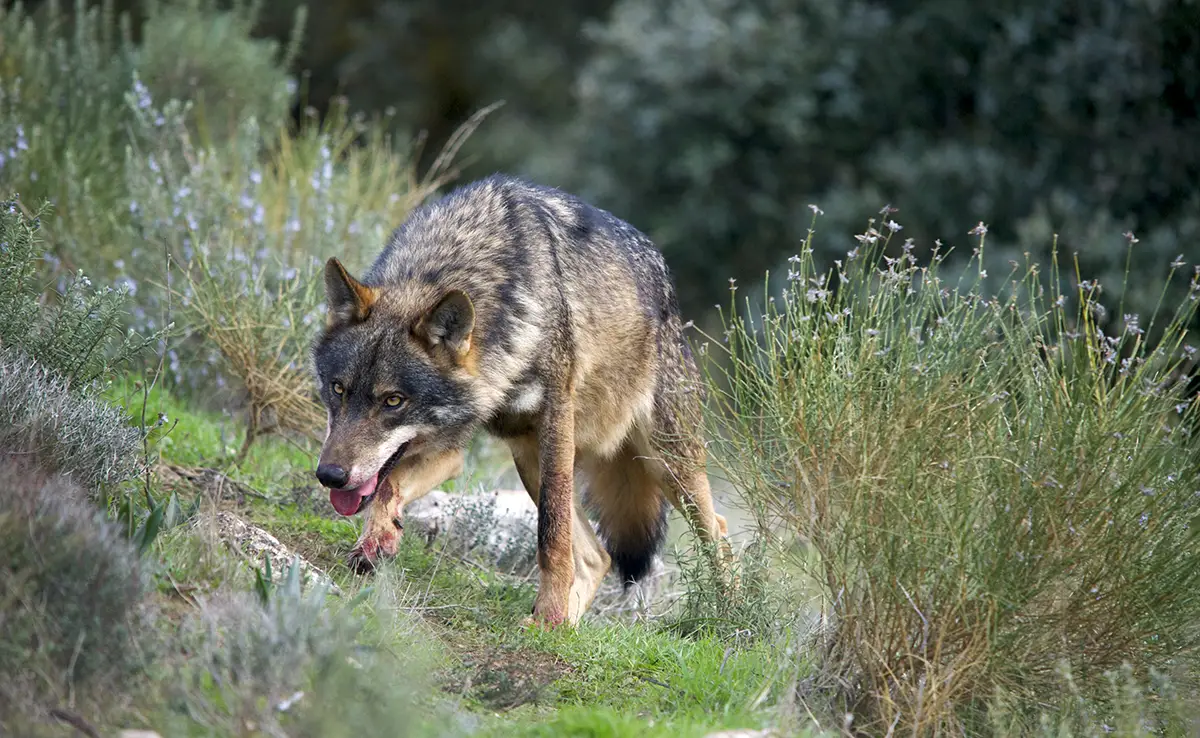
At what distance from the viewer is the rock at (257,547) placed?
4.88 m

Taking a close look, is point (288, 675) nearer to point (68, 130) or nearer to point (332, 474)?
point (332, 474)

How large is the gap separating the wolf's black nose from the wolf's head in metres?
Answer: 0.02

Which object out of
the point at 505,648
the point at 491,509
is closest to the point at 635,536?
the point at 491,509

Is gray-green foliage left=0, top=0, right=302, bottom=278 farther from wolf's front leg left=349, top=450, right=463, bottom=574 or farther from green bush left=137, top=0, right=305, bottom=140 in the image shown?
wolf's front leg left=349, top=450, right=463, bottom=574

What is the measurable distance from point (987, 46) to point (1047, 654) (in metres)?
11.9

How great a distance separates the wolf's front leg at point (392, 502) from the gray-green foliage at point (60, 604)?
1.61 meters

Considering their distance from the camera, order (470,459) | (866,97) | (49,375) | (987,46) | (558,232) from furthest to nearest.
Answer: (866,97) < (987,46) < (470,459) < (558,232) < (49,375)

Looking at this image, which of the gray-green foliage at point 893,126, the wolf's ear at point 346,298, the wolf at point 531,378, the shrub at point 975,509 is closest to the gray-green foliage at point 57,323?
the wolf's ear at point 346,298

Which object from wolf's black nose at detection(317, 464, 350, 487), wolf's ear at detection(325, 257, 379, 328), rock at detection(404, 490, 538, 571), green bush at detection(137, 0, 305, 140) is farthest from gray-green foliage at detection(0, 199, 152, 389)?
green bush at detection(137, 0, 305, 140)

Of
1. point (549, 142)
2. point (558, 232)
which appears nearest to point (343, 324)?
point (558, 232)

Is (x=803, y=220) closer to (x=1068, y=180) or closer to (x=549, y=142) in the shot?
(x=1068, y=180)

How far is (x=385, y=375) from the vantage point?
5.22 metres

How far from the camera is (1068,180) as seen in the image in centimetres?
1407

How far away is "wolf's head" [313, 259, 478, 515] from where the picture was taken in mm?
5156
